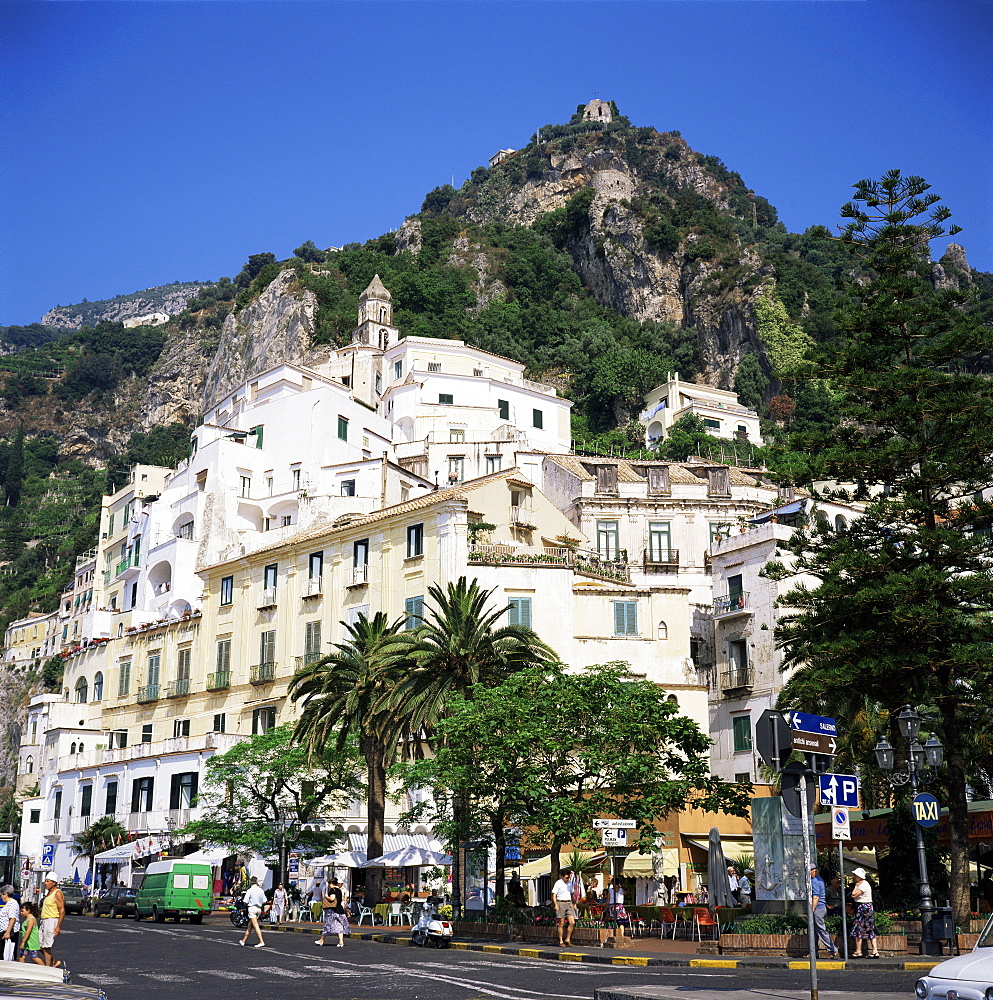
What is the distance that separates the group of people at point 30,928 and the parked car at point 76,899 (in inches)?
1263

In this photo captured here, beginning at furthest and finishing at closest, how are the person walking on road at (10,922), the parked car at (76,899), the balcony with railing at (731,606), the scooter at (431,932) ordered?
the balcony with railing at (731,606) → the parked car at (76,899) → the scooter at (431,932) → the person walking on road at (10,922)

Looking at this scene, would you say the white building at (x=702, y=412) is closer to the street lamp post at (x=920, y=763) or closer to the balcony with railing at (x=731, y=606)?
the balcony with railing at (x=731, y=606)

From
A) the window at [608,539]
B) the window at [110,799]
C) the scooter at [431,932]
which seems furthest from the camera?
the window at [608,539]

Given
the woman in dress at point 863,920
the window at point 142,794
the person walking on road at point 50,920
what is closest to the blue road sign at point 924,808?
the woman in dress at point 863,920

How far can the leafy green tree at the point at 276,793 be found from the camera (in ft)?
148

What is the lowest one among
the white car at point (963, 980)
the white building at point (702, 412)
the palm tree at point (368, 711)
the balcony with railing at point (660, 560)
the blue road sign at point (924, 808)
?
the white car at point (963, 980)

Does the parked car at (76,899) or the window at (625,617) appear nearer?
the parked car at (76,899)

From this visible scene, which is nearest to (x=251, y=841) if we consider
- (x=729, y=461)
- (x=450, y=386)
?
(x=450, y=386)

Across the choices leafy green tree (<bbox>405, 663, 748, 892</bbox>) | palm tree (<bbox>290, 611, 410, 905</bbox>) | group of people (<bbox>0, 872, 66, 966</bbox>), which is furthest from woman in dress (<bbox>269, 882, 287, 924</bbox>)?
group of people (<bbox>0, 872, 66, 966</bbox>)

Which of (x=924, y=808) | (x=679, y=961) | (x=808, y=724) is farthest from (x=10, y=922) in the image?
(x=924, y=808)

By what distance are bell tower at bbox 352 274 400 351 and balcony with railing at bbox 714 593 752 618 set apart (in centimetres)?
6255

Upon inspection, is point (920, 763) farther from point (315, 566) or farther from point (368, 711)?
point (315, 566)

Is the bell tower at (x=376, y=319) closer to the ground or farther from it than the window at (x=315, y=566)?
farther from it

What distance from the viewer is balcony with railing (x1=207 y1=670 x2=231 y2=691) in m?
58.7
